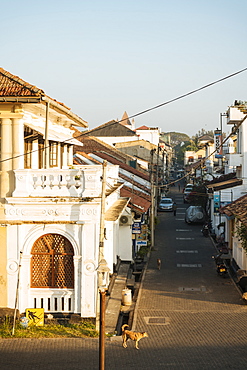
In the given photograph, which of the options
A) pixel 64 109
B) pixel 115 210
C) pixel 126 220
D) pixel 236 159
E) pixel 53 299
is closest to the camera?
pixel 53 299

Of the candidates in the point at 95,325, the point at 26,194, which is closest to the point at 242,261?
the point at 95,325

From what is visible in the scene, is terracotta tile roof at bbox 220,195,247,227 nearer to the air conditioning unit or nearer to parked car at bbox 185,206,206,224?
the air conditioning unit

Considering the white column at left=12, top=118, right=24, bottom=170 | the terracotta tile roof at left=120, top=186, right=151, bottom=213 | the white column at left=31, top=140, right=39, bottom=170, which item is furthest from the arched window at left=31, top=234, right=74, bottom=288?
the terracotta tile roof at left=120, top=186, right=151, bottom=213

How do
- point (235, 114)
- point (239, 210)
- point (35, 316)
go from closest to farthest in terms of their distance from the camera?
point (35, 316) < point (239, 210) < point (235, 114)

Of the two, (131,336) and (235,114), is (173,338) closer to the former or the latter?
(131,336)

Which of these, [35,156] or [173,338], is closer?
[173,338]

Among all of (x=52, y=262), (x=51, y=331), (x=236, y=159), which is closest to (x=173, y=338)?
(x=51, y=331)

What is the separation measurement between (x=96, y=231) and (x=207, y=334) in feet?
13.7

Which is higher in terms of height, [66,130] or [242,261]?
[66,130]

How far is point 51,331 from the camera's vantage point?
48.4 ft

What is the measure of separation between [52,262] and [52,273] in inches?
12.5

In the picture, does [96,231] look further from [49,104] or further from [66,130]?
[66,130]

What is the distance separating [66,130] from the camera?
855 inches

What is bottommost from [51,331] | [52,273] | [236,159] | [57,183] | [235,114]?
[51,331]
